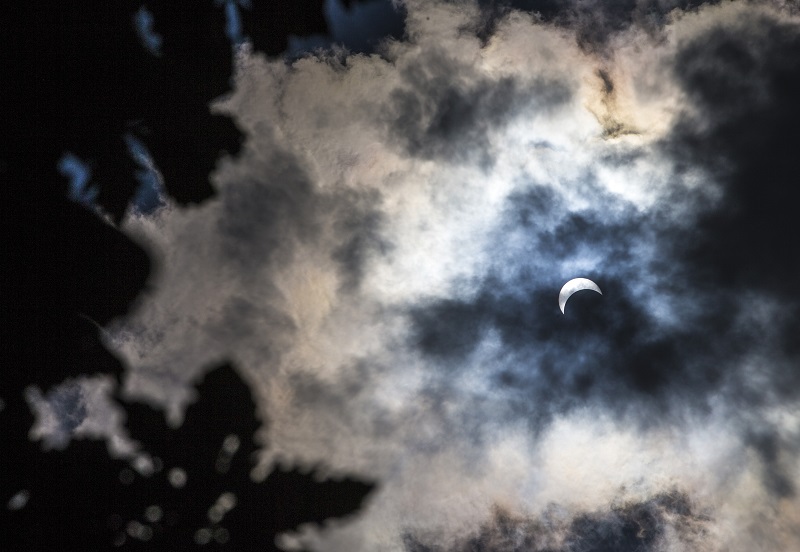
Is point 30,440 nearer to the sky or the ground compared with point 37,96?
nearer to the ground

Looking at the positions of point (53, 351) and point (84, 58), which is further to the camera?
point (53, 351)

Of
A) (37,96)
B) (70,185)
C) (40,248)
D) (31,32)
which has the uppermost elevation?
(31,32)

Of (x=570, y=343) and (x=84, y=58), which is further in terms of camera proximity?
(x=570, y=343)

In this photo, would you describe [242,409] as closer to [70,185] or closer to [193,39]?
[70,185]

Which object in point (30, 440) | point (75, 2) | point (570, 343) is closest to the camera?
point (75, 2)

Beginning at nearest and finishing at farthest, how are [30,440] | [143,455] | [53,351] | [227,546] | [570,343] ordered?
[53,351] < [30,440] < [143,455] < [227,546] < [570,343]

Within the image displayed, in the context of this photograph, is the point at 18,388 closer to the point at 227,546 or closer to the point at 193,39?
the point at 227,546

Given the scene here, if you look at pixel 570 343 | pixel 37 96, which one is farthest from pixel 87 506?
pixel 570 343

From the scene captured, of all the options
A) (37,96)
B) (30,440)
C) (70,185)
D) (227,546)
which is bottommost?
(227,546)

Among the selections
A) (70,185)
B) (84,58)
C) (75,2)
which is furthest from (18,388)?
(75,2)
